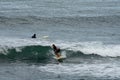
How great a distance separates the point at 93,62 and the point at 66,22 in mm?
19315

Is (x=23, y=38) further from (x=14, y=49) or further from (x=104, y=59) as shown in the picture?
(x=104, y=59)

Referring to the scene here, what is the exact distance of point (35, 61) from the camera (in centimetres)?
2689

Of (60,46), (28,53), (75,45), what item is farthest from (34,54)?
(75,45)

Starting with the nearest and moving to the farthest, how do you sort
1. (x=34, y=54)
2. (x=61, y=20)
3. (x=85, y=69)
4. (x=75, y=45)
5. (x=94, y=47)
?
(x=85, y=69) < (x=34, y=54) < (x=94, y=47) < (x=75, y=45) < (x=61, y=20)

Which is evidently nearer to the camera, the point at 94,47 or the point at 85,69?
the point at 85,69

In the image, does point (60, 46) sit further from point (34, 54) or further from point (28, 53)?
point (28, 53)

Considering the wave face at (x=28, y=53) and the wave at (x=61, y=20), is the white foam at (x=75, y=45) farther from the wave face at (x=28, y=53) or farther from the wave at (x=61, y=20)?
the wave at (x=61, y=20)

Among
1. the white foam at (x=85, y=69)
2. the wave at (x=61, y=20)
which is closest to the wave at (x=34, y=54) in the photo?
the white foam at (x=85, y=69)

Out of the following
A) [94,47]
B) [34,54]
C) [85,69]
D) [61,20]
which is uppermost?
[61,20]

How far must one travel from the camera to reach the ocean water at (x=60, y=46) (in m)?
22.8

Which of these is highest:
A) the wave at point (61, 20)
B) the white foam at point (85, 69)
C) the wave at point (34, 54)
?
the wave at point (61, 20)

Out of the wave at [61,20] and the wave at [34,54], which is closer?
the wave at [34,54]

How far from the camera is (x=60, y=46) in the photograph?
30.8 metres

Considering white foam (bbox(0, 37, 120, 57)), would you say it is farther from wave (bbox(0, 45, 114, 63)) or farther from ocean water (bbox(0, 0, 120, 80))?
wave (bbox(0, 45, 114, 63))
